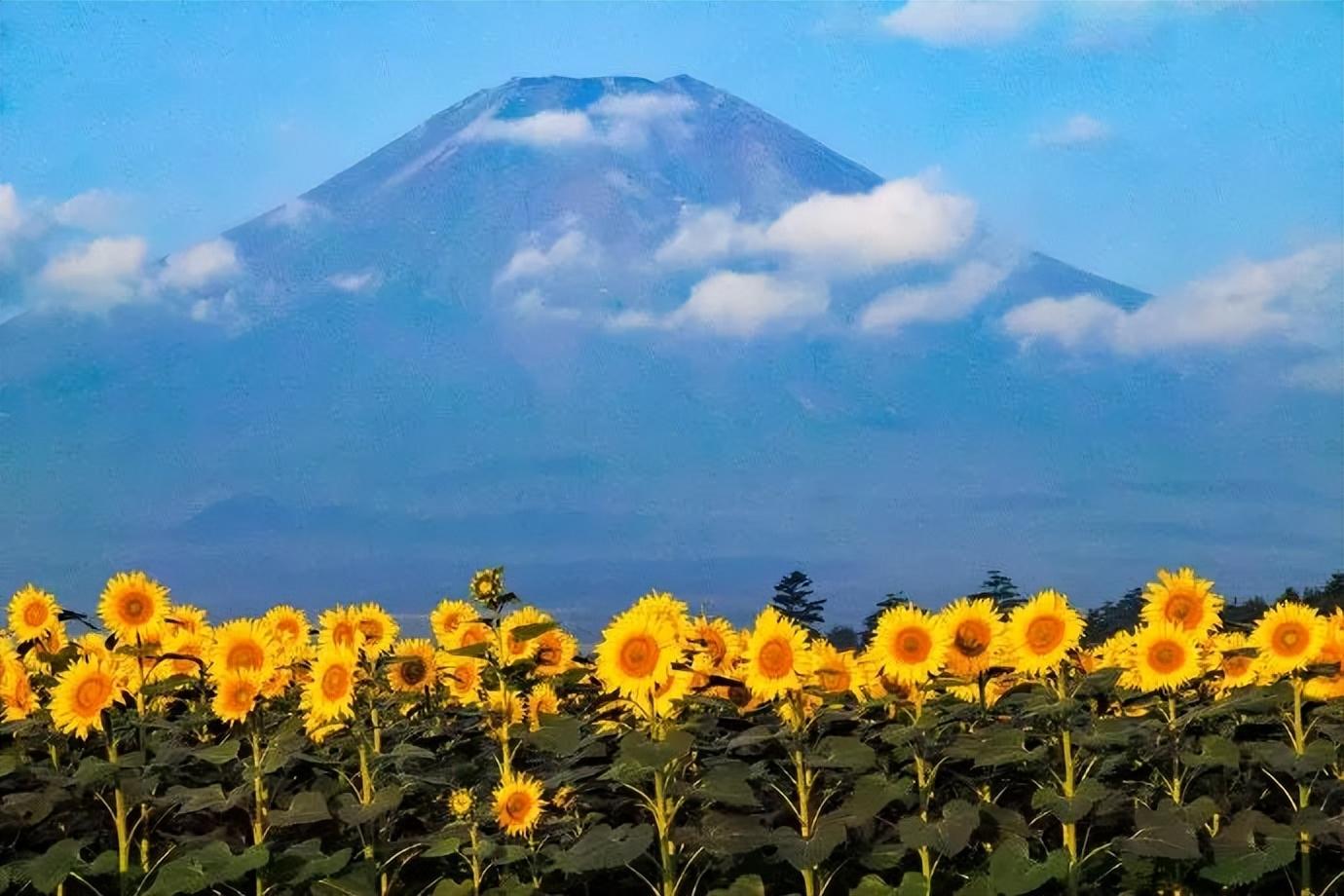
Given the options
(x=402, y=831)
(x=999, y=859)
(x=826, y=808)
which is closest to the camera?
(x=999, y=859)

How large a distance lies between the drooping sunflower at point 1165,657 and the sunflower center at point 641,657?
2162 mm

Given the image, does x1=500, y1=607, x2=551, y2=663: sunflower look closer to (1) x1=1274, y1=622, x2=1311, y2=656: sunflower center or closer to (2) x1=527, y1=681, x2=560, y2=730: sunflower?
(2) x1=527, y1=681, x2=560, y2=730: sunflower

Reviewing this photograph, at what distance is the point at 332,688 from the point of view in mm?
5930

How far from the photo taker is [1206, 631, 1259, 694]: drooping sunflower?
638 cm

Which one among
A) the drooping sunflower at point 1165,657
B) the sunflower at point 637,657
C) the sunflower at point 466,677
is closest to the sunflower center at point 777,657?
the sunflower at point 637,657

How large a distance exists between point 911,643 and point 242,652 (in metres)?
2.83

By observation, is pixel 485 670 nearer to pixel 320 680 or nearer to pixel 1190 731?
pixel 320 680

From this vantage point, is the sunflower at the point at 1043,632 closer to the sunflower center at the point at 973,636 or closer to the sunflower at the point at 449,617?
the sunflower center at the point at 973,636

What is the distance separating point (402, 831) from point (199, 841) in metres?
0.92

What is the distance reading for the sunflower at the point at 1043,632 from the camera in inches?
219

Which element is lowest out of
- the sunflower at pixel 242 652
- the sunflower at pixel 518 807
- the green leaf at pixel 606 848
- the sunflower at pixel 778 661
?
the green leaf at pixel 606 848

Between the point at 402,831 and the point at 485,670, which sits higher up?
the point at 485,670

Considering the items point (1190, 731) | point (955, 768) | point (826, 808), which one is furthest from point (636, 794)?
point (1190, 731)

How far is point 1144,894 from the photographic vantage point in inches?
229
